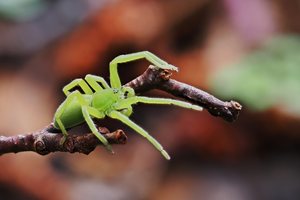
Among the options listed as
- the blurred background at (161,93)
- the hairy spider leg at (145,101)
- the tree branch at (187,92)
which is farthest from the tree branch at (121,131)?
the blurred background at (161,93)

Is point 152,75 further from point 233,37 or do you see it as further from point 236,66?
point 233,37

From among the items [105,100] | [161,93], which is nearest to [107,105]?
[105,100]

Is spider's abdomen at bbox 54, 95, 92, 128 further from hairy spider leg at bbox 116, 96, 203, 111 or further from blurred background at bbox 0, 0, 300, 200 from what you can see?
blurred background at bbox 0, 0, 300, 200

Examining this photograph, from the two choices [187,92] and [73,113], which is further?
[73,113]

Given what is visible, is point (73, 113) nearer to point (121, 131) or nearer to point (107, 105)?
point (107, 105)

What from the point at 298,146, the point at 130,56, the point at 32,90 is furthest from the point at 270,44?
the point at 130,56
